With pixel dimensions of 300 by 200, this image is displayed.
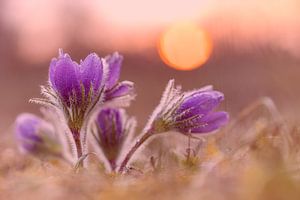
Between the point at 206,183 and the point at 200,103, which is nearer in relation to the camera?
the point at 206,183

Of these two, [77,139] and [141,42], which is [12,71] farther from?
[77,139]

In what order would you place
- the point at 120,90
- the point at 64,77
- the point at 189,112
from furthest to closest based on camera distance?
the point at 120,90
the point at 189,112
the point at 64,77

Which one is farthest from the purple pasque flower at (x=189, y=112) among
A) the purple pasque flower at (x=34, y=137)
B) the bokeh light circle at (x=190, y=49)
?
the bokeh light circle at (x=190, y=49)

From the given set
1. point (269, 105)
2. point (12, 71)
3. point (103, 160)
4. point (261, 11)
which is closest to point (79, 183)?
point (103, 160)

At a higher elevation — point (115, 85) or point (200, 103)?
point (115, 85)

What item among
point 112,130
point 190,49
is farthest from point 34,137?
point 190,49

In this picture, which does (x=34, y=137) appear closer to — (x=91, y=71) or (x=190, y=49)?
(x=91, y=71)

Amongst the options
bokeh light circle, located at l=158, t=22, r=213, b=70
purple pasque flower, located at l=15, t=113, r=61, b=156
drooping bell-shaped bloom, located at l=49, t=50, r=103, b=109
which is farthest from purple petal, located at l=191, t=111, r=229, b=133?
bokeh light circle, located at l=158, t=22, r=213, b=70
